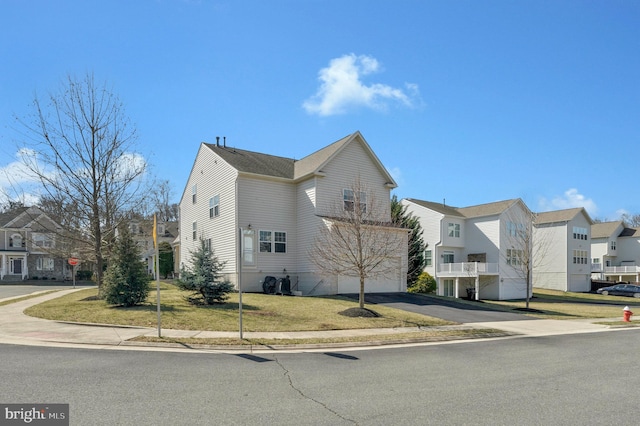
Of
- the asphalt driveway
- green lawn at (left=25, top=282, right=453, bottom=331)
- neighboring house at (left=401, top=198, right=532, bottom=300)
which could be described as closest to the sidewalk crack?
green lawn at (left=25, top=282, right=453, bottom=331)

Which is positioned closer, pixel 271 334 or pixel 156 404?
pixel 156 404

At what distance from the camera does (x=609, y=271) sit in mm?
60906

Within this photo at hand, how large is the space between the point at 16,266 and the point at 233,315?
46145 mm

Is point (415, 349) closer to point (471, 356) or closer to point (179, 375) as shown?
point (471, 356)

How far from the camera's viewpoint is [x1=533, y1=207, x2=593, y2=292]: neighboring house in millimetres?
49000

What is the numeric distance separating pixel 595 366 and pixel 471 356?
2.72 metres

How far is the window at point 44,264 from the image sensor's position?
166 feet

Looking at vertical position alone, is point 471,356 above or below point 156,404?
below

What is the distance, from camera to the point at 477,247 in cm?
4134

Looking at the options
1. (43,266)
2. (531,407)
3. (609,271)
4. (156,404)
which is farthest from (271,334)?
(609,271)

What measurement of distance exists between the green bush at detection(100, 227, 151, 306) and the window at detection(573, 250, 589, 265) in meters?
48.0

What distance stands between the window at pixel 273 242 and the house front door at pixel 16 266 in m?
39.0

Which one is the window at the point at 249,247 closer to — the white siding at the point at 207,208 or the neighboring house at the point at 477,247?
the white siding at the point at 207,208

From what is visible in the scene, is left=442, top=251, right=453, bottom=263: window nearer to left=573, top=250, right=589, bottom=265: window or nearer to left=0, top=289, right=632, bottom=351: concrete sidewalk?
left=573, top=250, right=589, bottom=265: window
